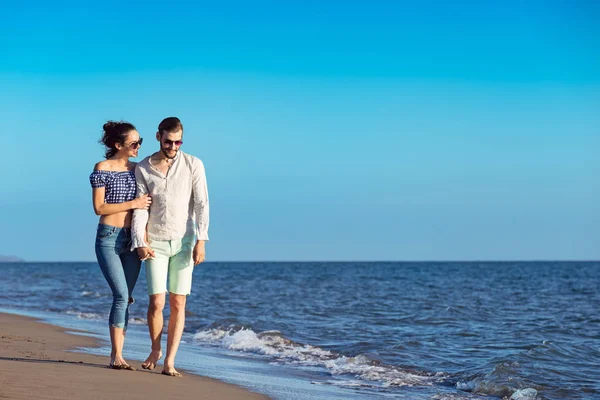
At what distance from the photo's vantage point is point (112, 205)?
209 inches

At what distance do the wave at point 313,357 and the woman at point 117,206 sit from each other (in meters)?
2.93

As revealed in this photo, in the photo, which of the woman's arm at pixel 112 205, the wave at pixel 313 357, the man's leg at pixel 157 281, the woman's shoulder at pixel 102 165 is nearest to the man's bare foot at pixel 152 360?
the man's leg at pixel 157 281

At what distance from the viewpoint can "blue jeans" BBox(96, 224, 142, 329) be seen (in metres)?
5.37

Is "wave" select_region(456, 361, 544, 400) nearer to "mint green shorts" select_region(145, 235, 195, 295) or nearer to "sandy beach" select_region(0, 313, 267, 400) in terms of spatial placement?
"sandy beach" select_region(0, 313, 267, 400)

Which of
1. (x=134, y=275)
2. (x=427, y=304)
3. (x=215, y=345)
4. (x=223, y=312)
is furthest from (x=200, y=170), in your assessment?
(x=427, y=304)

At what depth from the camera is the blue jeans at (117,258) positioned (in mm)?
5367

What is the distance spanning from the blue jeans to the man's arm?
53cm

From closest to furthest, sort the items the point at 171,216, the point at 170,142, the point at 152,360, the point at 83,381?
the point at 83,381 → the point at 170,142 → the point at 171,216 → the point at 152,360

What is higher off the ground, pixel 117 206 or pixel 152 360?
pixel 117 206

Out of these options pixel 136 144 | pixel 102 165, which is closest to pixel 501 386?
pixel 136 144

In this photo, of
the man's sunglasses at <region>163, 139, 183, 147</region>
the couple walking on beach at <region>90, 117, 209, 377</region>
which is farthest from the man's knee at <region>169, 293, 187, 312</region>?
the man's sunglasses at <region>163, 139, 183, 147</region>

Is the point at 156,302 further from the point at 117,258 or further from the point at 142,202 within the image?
the point at 142,202

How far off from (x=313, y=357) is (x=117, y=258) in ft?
14.5

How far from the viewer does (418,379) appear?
7816mm
